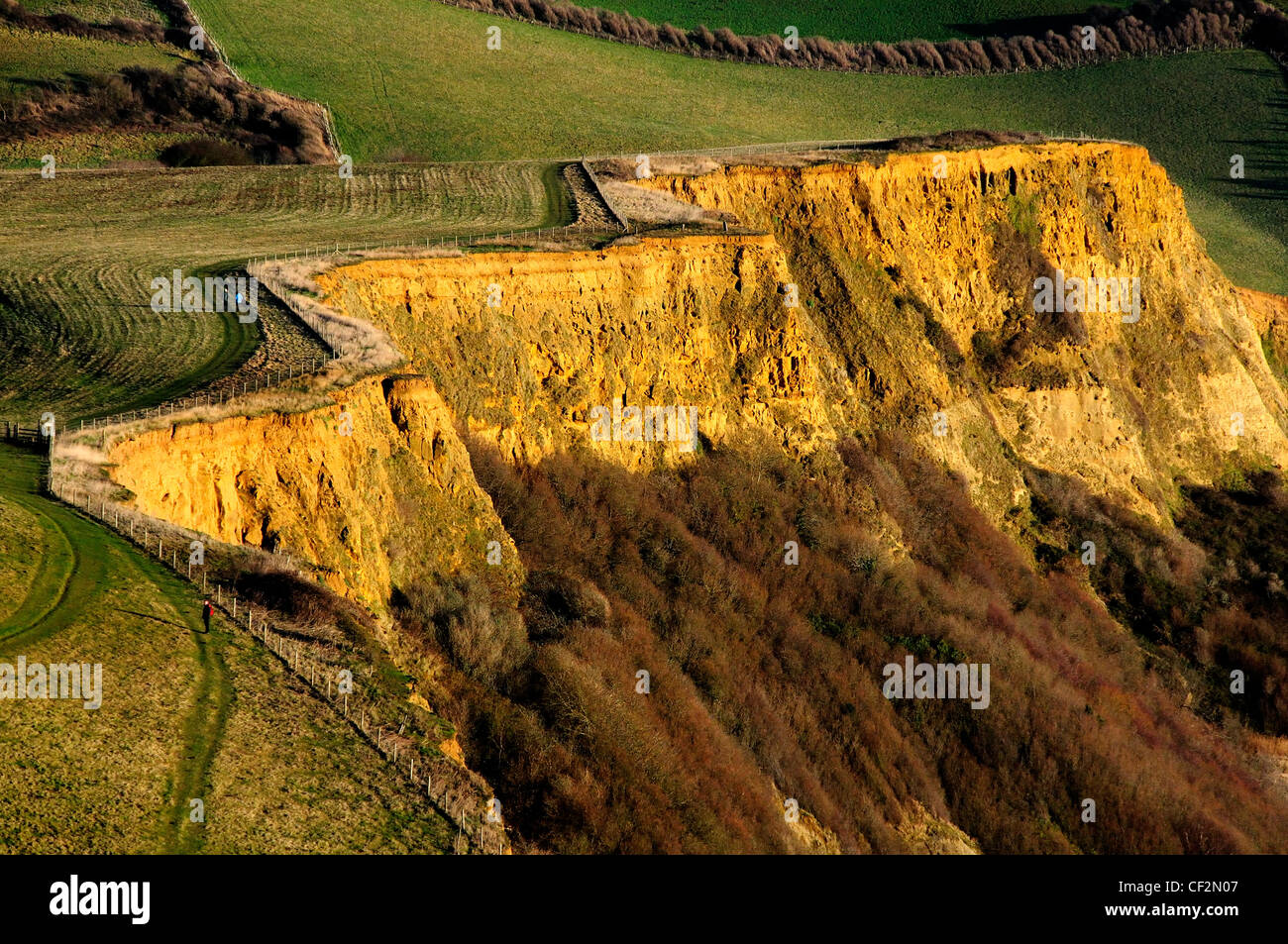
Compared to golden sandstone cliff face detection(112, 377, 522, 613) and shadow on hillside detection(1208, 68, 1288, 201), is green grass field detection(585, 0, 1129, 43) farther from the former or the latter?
golden sandstone cliff face detection(112, 377, 522, 613)

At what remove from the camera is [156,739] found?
20094 mm

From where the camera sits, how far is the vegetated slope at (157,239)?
3378 cm

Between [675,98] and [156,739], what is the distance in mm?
93377

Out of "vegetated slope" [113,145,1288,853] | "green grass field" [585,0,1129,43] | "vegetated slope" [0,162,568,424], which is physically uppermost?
"green grass field" [585,0,1129,43]

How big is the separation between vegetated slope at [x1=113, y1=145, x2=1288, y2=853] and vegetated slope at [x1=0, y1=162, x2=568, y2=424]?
18.6 ft

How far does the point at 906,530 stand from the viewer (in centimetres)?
5316

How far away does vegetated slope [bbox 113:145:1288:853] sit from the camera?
2927cm

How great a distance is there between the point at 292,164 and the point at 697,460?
36872mm

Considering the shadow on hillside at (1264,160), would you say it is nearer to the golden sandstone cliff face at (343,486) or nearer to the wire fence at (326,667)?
the golden sandstone cliff face at (343,486)

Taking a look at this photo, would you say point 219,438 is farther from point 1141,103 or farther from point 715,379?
point 1141,103

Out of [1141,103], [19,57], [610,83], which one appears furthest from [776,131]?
[19,57]

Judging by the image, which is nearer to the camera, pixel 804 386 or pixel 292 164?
pixel 804 386

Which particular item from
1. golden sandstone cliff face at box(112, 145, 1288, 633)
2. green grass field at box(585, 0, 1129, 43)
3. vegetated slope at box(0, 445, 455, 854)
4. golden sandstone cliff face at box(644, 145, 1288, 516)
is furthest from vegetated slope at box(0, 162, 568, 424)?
green grass field at box(585, 0, 1129, 43)

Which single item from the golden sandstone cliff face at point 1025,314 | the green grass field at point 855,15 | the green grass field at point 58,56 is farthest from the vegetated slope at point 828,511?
the green grass field at point 855,15
